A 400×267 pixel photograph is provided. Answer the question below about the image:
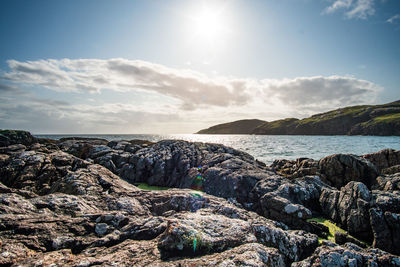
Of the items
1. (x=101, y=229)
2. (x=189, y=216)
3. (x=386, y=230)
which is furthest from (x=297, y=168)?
(x=101, y=229)

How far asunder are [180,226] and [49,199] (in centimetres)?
546

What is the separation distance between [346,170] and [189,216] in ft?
69.4

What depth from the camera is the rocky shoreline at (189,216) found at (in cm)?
463

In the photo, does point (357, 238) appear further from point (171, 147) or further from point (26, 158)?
point (26, 158)

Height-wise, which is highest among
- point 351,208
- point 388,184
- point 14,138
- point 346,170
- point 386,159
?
point 14,138

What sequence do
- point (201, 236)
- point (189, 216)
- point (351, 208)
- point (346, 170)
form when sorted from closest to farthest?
point (201, 236) → point (189, 216) → point (351, 208) → point (346, 170)

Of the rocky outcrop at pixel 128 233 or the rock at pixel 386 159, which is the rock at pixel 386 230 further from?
the rock at pixel 386 159

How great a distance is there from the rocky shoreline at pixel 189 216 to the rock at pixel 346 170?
102 mm

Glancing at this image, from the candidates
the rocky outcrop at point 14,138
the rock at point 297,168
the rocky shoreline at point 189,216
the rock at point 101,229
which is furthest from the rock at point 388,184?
the rocky outcrop at point 14,138

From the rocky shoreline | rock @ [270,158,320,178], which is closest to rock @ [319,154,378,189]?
the rocky shoreline

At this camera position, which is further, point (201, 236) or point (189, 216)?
point (189, 216)

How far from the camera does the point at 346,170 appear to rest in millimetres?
20203

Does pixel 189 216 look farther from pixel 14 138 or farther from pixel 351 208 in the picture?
pixel 14 138

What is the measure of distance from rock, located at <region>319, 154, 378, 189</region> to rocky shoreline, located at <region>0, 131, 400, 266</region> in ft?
0.34
